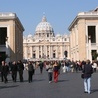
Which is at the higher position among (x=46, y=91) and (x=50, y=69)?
(x=50, y=69)

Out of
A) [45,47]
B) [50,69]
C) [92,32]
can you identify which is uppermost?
[45,47]

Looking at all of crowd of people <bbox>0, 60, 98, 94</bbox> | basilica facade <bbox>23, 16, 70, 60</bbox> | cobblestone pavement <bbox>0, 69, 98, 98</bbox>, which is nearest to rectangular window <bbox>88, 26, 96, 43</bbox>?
crowd of people <bbox>0, 60, 98, 94</bbox>

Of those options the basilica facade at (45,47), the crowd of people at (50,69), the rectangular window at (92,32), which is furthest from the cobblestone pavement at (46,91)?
the basilica facade at (45,47)

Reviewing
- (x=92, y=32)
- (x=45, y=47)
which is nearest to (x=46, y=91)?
(x=92, y=32)

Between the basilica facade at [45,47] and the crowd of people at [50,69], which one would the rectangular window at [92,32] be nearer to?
the crowd of people at [50,69]

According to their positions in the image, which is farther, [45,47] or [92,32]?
[45,47]

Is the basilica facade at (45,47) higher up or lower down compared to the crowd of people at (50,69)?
higher up

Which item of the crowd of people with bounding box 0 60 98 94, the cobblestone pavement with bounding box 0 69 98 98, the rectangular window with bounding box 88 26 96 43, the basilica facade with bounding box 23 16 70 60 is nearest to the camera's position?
the cobblestone pavement with bounding box 0 69 98 98

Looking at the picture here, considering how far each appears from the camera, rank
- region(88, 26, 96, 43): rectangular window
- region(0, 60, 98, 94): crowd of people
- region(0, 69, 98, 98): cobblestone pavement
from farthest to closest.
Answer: region(88, 26, 96, 43): rectangular window, region(0, 60, 98, 94): crowd of people, region(0, 69, 98, 98): cobblestone pavement

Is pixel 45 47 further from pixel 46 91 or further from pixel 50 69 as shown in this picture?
pixel 46 91

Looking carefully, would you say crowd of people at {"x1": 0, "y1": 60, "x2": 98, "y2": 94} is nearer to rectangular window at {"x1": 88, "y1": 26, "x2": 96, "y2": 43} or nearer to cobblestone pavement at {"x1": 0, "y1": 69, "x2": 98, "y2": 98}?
cobblestone pavement at {"x1": 0, "y1": 69, "x2": 98, "y2": 98}

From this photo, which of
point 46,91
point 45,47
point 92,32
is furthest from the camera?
point 45,47

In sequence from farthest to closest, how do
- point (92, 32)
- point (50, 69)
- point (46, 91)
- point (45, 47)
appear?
1. point (45, 47)
2. point (92, 32)
3. point (50, 69)
4. point (46, 91)

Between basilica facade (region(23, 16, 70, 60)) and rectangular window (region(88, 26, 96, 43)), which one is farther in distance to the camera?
basilica facade (region(23, 16, 70, 60))
